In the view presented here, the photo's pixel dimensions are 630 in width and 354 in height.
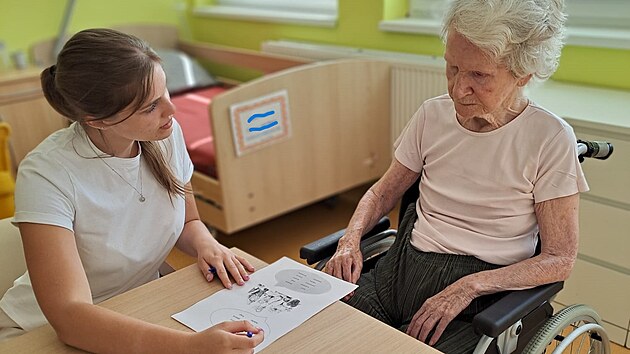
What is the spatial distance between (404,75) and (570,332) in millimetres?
1956

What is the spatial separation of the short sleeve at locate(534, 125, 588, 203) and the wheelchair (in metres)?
0.09

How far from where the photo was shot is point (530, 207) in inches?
54.3

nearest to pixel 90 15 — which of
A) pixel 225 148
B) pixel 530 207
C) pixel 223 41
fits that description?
pixel 223 41

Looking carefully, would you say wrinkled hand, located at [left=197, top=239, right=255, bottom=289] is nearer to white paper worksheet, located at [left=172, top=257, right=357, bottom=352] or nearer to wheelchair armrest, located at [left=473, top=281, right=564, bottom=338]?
white paper worksheet, located at [left=172, top=257, right=357, bottom=352]

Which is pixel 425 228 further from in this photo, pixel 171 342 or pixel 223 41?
pixel 223 41

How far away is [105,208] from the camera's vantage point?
1228mm

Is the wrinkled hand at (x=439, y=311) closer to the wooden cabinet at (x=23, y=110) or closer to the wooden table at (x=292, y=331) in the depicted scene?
the wooden table at (x=292, y=331)

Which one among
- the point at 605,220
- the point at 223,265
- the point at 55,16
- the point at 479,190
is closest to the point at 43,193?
the point at 223,265

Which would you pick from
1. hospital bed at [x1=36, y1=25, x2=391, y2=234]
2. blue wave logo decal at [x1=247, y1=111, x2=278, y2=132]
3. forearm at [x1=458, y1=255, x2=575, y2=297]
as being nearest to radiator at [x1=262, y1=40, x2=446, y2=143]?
hospital bed at [x1=36, y1=25, x2=391, y2=234]

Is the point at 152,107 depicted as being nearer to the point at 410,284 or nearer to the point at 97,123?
the point at 97,123

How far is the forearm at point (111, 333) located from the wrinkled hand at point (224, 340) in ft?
0.09

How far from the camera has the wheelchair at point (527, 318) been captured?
1.13 m

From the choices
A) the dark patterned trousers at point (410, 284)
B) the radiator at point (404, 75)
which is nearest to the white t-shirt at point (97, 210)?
the dark patterned trousers at point (410, 284)

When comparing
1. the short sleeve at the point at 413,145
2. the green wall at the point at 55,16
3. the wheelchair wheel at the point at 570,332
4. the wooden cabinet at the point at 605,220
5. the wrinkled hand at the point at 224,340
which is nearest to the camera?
the wrinkled hand at the point at 224,340
